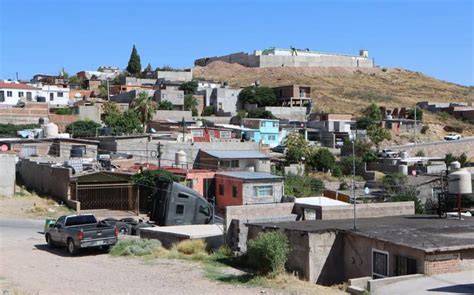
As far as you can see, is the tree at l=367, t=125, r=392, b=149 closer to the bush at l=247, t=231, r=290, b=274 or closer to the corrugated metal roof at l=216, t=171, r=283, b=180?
the corrugated metal roof at l=216, t=171, r=283, b=180

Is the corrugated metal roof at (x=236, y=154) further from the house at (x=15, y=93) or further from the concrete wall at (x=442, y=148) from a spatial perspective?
the house at (x=15, y=93)

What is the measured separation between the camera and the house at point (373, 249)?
15.5 metres

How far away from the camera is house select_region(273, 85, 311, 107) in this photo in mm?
92281

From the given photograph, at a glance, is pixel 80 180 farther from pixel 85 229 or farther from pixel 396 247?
pixel 396 247

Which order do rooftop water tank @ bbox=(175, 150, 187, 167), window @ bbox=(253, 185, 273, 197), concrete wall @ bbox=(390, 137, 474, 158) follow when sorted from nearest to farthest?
1. window @ bbox=(253, 185, 273, 197)
2. rooftop water tank @ bbox=(175, 150, 187, 167)
3. concrete wall @ bbox=(390, 137, 474, 158)

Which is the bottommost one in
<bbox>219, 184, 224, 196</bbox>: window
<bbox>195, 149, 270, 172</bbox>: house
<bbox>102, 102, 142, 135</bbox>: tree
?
<bbox>219, 184, 224, 196</bbox>: window

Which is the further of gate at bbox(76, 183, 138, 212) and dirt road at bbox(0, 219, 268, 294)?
gate at bbox(76, 183, 138, 212)

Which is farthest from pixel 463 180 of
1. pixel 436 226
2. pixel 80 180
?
pixel 80 180

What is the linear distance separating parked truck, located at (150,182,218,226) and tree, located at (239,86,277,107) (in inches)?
2274

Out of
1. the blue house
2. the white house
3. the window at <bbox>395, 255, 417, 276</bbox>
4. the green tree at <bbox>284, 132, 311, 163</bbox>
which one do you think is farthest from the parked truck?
the white house

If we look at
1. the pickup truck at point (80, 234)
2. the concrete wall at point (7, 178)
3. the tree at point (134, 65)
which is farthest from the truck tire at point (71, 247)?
the tree at point (134, 65)

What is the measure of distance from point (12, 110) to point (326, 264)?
52.6 metres

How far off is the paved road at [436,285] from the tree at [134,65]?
103 m

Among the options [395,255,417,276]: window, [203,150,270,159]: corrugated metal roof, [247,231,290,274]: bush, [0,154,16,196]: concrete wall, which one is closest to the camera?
[395,255,417,276]: window
